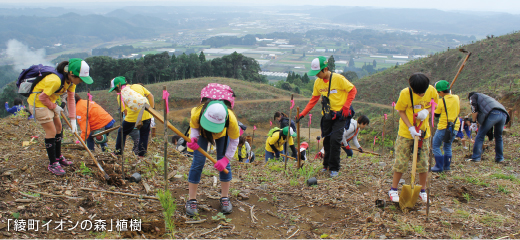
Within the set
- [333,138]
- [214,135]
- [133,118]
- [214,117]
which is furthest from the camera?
[133,118]

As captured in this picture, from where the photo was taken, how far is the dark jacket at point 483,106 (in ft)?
20.6

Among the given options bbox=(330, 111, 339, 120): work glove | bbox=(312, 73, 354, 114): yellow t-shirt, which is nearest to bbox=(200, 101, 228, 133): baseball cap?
bbox=(312, 73, 354, 114): yellow t-shirt

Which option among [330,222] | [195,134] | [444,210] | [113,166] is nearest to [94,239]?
[195,134]

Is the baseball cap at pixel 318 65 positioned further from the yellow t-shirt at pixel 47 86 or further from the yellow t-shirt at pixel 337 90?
the yellow t-shirt at pixel 47 86

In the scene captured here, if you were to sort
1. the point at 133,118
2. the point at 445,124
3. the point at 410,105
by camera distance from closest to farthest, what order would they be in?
the point at 410,105, the point at 133,118, the point at 445,124

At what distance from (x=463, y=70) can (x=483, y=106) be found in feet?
92.9

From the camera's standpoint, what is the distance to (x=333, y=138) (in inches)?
208

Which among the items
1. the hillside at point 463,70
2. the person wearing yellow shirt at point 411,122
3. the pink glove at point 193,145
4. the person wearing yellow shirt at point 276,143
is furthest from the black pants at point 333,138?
the hillside at point 463,70

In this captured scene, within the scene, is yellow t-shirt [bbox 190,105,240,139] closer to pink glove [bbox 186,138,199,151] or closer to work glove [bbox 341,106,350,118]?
pink glove [bbox 186,138,199,151]

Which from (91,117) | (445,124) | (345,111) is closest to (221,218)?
(345,111)

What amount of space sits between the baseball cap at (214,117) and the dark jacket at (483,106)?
584 centimetres

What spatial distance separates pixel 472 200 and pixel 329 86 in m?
2.71

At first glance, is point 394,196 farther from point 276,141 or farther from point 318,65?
point 276,141

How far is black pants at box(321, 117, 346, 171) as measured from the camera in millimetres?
5211
